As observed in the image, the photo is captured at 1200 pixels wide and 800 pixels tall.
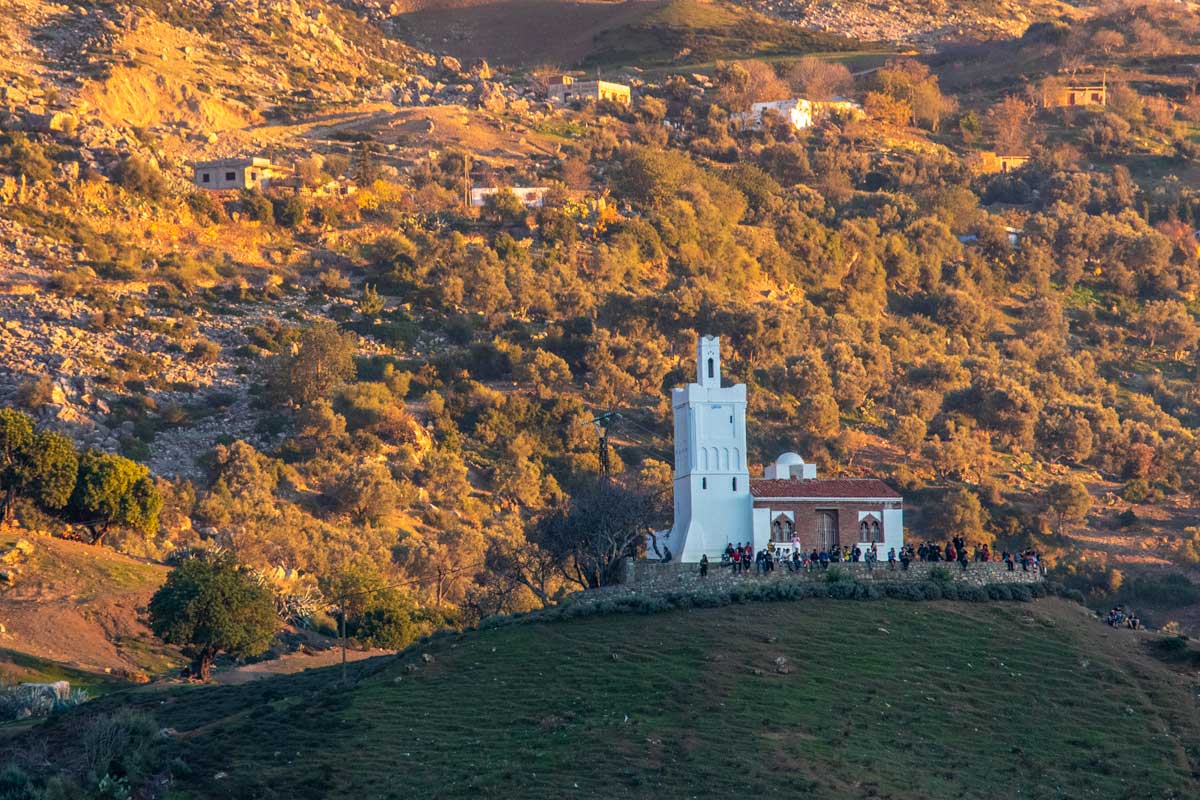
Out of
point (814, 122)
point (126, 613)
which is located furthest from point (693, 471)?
point (814, 122)

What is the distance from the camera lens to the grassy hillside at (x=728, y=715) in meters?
34.2

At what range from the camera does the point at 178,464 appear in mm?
70562

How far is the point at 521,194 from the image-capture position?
107m

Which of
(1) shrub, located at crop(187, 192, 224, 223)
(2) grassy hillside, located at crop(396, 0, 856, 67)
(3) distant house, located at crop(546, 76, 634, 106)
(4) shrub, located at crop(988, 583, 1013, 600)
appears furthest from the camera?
(2) grassy hillside, located at crop(396, 0, 856, 67)

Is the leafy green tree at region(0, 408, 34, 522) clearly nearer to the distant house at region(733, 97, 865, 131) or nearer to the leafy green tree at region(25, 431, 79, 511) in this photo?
the leafy green tree at region(25, 431, 79, 511)

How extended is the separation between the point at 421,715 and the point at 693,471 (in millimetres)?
14386

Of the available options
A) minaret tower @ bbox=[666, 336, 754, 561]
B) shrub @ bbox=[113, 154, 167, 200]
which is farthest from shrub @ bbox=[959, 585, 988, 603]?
shrub @ bbox=[113, 154, 167, 200]

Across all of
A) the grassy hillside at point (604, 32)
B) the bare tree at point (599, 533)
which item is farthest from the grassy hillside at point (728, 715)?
the grassy hillside at point (604, 32)

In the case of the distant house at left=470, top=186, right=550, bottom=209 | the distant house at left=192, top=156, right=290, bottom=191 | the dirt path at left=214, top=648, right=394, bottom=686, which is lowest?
the dirt path at left=214, top=648, right=394, bottom=686

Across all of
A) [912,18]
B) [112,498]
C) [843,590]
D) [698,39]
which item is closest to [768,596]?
[843,590]

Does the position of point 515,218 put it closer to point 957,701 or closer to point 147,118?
point 147,118

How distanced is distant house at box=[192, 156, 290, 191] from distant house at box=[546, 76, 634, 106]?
115 ft

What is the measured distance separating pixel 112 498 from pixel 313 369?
19600mm

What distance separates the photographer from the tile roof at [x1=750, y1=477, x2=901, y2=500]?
49406mm
